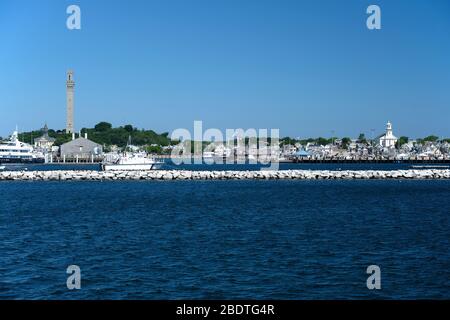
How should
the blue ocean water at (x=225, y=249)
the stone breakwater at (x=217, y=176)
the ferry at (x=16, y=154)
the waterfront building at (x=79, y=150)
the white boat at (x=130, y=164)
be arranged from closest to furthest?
the blue ocean water at (x=225, y=249)
the stone breakwater at (x=217, y=176)
the white boat at (x=130, y=164)
the ferry at (x=16, y=154)
the waterfront building at (x=79, y=150)

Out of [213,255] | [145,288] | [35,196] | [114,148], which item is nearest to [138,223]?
[213,255]

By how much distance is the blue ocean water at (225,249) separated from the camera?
13.5m

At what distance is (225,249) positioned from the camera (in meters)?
18.6

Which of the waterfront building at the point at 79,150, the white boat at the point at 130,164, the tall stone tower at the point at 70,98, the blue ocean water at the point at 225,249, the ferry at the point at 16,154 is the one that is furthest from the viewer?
the tall stone tower at the point at 70,98

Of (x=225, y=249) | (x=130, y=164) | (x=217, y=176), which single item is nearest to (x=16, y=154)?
(x=130, y=164)

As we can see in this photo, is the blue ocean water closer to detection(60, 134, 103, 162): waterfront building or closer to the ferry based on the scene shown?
the ferry

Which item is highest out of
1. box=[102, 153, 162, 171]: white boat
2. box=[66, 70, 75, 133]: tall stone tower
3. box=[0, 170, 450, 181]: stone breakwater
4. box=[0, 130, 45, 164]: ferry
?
box=[66, 70, 75, 133]: tall stone tower

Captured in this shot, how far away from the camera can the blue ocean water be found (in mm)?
13484

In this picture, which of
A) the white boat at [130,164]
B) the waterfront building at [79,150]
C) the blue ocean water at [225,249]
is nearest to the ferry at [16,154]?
the waterfront building at [79,150]

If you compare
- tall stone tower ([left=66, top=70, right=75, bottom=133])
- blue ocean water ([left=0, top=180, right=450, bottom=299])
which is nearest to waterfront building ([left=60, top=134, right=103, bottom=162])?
tall stone tower ([left=66, top=70, right=75, bottom=133])

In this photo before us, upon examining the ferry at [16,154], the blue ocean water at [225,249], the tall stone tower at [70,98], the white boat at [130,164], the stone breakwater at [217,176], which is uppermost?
the tall stone tower at [70,98]

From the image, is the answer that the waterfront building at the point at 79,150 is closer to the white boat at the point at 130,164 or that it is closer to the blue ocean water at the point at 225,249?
the white boat at the point at 130,164

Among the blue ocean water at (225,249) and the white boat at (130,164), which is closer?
the blue ocean water at (225,249)
